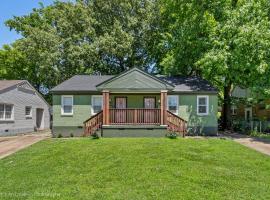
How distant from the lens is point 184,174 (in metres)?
10.1

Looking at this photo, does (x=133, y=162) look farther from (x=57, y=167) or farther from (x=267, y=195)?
(x=267, y=195)

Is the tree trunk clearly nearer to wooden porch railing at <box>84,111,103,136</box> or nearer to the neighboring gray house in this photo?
wooden porch railing at <box>84,111,103,136</box>

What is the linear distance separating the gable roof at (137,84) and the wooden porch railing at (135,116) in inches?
61.8

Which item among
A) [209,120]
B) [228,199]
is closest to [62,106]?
[209,120]

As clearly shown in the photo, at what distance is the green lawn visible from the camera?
27.7 ft

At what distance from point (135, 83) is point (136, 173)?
1196 centimetres

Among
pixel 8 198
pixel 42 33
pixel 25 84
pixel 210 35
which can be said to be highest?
pixel 42 33

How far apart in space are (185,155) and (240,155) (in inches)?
98.7

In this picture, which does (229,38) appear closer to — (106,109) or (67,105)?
(106,109)

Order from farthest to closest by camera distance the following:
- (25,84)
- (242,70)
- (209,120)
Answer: (25,84)
(209,120)
(242,70)

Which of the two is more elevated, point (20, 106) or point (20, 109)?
point (20, 106)

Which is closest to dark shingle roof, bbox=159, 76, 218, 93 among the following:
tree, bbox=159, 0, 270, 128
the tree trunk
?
tree, bbox=159, 0, 270, 128

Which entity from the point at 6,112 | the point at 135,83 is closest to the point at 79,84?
the point at 135,83

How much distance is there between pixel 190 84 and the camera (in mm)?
24344
